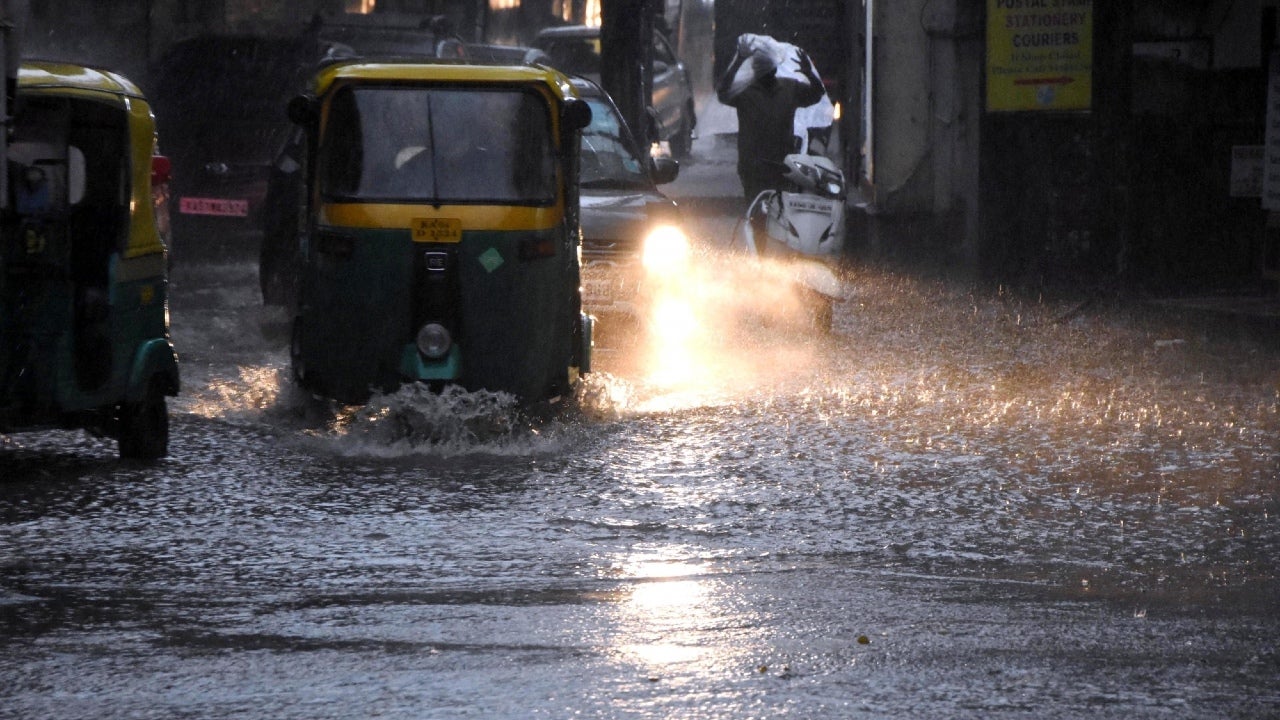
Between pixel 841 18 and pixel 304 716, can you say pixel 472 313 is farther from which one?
pixel 841 18

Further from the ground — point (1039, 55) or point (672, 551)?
point (1039, 55)

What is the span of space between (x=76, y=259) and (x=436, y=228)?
6.11 feet

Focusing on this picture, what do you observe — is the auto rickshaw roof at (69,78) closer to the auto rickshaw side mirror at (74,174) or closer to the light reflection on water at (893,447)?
the auto rickshaw side mirror at (74,174)

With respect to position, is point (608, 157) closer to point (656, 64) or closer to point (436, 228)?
point (436, 228)

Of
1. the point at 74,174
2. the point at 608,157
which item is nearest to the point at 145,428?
the point at 74,174

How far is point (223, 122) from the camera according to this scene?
18828mm

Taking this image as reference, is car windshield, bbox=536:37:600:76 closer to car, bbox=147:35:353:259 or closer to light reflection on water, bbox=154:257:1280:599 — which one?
car, bbox=147:35:353:259

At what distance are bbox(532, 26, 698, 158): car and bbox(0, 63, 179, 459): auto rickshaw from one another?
24688 millimetres

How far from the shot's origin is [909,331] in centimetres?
1546

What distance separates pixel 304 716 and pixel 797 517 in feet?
11.0

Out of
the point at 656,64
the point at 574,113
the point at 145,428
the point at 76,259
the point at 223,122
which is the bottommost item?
the point at 145,428

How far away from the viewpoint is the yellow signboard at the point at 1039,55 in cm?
1797

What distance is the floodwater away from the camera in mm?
5703

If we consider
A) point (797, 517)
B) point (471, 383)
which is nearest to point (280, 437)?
point (471, 383)
